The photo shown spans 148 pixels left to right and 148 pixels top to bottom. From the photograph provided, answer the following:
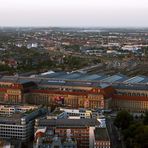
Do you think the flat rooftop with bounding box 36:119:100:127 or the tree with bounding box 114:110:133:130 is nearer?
the flat rooftop with bounding box 36:119:100:127

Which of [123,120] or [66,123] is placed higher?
[66,123]

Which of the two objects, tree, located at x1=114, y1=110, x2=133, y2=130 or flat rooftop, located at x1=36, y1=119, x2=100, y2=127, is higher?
flat rooftop, located at x1=36, y1=119, x2=100, y2=127

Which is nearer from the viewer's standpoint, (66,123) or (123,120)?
(66,123)

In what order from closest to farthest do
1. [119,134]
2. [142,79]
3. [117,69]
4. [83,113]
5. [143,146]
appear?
[143,146], [119,134], [83,113], [142,79], [117,69]

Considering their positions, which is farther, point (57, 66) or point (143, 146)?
point (57, 66)

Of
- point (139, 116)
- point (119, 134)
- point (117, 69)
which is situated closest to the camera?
point (119, 134)

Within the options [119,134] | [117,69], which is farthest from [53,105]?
Result: [117,69]

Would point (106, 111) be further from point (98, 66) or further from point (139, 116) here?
point (98, 66)

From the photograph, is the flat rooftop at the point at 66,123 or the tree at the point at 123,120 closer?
the flat rooftop at the point at 66,123

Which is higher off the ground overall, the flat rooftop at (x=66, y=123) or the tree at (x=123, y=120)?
the flat rooftop at (x=66, y=123)

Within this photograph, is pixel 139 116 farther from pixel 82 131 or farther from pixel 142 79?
pixel 142 79
